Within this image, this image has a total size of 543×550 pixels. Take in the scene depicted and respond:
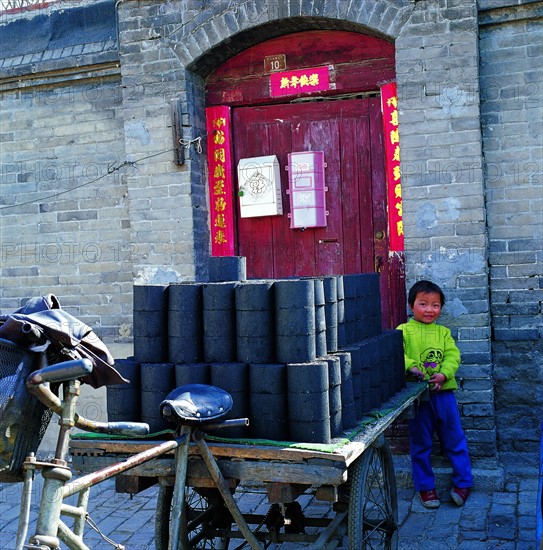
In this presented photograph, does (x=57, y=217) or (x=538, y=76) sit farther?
(x=57, y=217)

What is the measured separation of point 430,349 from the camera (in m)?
5.26

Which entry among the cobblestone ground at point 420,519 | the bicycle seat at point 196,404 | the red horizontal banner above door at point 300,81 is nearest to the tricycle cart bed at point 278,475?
the bicycle seat at point 196,404

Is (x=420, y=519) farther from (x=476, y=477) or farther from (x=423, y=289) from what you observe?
(x=423, y=289)

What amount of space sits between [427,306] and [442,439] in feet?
3.18

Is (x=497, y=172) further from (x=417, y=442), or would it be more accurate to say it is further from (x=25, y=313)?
(x=25, y=313)

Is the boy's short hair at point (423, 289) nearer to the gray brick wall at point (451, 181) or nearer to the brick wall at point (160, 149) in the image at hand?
the gray brick wall at point (451, 181)

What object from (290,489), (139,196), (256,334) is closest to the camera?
(290,489)

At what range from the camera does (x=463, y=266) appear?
18.8 ft

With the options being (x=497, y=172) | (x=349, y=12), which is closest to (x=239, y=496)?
(x=497, y=172)

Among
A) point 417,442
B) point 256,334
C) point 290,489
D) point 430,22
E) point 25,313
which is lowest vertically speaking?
point 417,442

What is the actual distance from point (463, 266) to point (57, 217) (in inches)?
148

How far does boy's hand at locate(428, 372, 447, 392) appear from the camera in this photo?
5040 millimetres

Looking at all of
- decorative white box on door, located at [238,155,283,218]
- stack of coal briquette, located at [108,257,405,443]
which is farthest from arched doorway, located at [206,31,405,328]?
stack of coal briquette, located at [108,257,405,443]

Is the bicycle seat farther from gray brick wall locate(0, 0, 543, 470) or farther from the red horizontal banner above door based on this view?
the red horizontal banner above door
